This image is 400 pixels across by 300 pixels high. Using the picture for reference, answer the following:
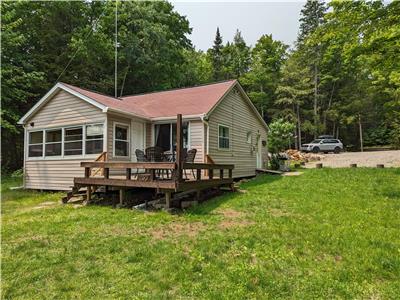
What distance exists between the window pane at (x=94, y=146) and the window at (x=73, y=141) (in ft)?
1.40

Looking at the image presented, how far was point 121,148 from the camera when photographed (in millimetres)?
10719

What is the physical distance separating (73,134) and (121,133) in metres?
2.10

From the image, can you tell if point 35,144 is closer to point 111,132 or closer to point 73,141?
point 73,141

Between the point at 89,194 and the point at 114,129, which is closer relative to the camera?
the point at 89,194

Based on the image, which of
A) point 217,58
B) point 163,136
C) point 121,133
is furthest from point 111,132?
point 217,58

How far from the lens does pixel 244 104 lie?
572 inches

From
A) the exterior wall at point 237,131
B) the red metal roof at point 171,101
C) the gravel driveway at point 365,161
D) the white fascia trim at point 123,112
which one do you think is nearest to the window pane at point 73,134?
the red metal roof at point 171,101

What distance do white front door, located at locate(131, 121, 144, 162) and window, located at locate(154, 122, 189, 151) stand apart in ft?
2.01

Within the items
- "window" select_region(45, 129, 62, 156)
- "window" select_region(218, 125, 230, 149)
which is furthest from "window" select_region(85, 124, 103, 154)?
"window" select_region(218, 125, 230, 149)

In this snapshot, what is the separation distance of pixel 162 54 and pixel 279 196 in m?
19.2

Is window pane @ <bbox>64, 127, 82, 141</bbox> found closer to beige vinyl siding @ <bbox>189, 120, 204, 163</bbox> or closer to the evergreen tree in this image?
beige vinyl siding @ <bbox>189, 120, 204, 163</bbox>

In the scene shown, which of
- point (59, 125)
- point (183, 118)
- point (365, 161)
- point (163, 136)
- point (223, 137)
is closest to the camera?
point (183, 118)

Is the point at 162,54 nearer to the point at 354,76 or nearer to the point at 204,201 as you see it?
the point at 204,201

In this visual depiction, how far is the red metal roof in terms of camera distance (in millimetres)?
10963
